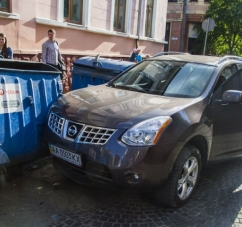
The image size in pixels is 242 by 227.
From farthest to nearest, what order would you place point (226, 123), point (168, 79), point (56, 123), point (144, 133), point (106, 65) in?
point (106, 65) < point (168, 79) < point (226, 123) < point (56, 123) < point (144, 133)

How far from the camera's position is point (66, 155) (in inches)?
126

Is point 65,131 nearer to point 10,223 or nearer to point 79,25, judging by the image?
point 10,223

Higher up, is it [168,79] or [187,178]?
[168,79]

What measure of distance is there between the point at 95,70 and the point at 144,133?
10.8 feet

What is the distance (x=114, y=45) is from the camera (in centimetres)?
1130

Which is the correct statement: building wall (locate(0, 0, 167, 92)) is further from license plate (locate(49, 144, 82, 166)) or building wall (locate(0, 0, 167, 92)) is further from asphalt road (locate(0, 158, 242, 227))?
license plate (locate(49, 144, 82, 166))

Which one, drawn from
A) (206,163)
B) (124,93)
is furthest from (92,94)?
(206,163)

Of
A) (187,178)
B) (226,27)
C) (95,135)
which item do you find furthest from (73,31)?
(226,27)

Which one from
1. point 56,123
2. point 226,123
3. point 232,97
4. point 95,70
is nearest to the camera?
point 56,123

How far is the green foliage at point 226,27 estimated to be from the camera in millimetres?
16688

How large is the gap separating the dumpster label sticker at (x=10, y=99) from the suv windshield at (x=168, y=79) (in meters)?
1.44

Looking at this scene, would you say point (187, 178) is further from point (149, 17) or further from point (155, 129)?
point (149, 17)

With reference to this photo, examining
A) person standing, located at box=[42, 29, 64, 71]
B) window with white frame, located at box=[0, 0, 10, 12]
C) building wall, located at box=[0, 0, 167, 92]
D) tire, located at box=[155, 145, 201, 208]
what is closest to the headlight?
tire, located at box=[155, 145, 201, 208]

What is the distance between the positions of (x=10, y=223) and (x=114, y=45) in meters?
9.15
